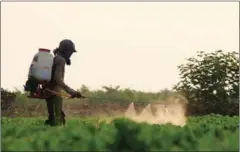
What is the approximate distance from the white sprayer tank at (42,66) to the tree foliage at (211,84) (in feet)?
63.4

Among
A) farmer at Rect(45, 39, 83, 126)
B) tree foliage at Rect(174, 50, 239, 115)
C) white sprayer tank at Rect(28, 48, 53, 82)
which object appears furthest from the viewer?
tree foliage at Rect(174, 50, 239, 115)

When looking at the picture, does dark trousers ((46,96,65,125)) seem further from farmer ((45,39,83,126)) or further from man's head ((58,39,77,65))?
man's head ((58,39,77,65))

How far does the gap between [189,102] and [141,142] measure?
23.7 m

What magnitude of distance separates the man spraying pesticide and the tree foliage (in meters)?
18.9

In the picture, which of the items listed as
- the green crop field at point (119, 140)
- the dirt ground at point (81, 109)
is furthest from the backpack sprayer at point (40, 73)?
the dirt ground at point (81, 109)

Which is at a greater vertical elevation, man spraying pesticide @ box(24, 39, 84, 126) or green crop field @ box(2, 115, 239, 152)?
man spraying pesticide @ box(24, 39, 84, 126)

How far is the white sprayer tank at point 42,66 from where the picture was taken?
10.8 metres

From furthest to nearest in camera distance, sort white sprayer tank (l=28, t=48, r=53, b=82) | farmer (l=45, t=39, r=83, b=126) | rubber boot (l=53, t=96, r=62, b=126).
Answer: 1. rubber boot (l=53, t=96, r=62, b=126)
2. farmer (l=45, t=39, r=83, b=126)
3. white sprayer tank (l=28, t=48, r=53, b=82)

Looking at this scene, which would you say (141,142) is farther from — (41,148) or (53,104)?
(53,104)

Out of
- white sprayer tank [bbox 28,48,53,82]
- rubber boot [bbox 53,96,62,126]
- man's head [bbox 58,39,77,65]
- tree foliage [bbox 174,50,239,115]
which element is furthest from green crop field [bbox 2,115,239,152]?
tree foliage [bbox 174,50,239,115]

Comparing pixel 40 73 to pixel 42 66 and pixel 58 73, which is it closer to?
pixel 42 66

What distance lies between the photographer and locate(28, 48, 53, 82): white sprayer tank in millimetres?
10781

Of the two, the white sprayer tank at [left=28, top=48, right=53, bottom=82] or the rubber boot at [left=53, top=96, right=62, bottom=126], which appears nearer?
the white sprayer tank at [left=28, top=48, right=53, bottom=82]

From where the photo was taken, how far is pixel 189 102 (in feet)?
97.7
